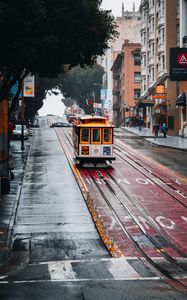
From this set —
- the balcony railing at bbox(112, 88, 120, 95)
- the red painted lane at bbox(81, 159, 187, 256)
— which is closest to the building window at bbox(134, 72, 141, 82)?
the balcony railing at bbox(112, 88, 120, 95)

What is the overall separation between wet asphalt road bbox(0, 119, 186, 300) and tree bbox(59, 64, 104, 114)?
104724 millimetres

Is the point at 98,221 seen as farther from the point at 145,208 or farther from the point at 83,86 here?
the point at 83,86

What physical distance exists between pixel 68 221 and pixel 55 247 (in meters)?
4.00

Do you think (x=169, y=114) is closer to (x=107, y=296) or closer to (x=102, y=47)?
(x=102, y=47)

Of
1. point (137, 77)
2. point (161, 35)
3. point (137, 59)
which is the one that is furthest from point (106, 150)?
point (137, 59)

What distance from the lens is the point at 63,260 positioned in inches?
662

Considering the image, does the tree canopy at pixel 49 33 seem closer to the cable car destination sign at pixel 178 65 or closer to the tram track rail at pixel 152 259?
the tram track rail at pixel 152 259

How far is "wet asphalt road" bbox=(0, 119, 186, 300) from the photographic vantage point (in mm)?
12586

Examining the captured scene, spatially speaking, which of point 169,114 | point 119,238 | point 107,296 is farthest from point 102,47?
point 169,114

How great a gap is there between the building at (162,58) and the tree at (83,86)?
44.1m

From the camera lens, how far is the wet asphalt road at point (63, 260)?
12586 mm

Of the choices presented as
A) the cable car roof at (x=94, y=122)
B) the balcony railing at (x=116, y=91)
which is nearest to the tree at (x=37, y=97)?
the balcony railing at (x=116, y=91)

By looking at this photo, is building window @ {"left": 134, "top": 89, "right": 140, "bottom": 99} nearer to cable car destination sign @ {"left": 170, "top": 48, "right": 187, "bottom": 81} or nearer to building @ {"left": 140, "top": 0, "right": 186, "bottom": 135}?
building @ {"left": 140, "top": 0, "right": 186, "bottom": 135}

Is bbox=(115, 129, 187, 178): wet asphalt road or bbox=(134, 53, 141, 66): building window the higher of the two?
bbox=(134, 53, 141, 66): building window
